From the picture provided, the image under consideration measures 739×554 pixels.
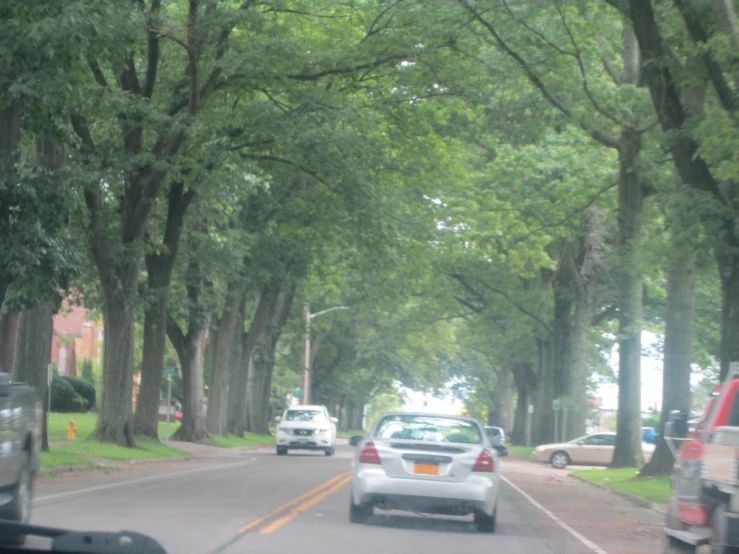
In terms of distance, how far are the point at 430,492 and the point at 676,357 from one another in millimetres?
12839

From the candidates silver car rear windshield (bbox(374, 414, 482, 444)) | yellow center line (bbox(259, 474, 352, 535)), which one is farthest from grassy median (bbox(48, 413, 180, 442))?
silver car rear windshield (bbox(374, 414, 482, 444))

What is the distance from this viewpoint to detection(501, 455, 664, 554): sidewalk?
42.4 feet

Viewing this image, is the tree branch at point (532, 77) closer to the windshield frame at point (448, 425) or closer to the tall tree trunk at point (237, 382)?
the windshield frame at point (448, 425)

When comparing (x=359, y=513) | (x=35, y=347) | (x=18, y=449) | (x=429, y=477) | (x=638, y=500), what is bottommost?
(x=638, y=500)

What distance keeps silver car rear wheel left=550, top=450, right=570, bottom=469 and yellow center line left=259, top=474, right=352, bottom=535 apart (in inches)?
680

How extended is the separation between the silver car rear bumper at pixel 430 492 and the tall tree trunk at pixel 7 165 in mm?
6579

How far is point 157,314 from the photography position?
94.8 feet

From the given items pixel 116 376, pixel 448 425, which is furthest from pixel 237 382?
pixel 448 425

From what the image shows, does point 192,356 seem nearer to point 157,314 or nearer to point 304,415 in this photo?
point 304,415

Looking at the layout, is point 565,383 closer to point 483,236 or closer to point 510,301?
point 510,301

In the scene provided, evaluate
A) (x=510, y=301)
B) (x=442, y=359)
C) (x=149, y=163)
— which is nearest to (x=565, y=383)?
(x=510, y=301)

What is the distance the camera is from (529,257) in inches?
1363

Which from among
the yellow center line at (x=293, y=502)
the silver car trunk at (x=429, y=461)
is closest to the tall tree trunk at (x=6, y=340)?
the yellow center line at (x=293, y=502)

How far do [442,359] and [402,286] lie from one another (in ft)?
130
